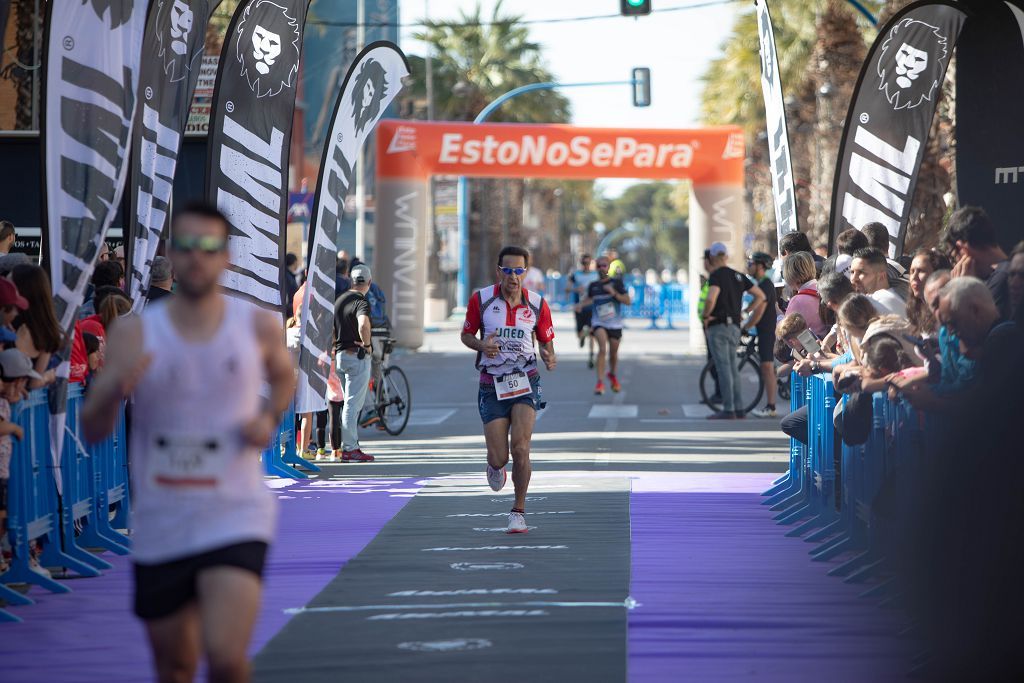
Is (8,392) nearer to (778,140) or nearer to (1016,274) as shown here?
(1016,274)

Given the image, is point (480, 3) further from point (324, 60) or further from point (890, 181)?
point (890, 181)

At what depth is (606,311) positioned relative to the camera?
22688 millimetres

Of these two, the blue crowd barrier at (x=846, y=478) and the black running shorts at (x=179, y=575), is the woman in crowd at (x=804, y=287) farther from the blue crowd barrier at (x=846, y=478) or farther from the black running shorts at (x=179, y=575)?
the black running shorts at (x=179, y=575)

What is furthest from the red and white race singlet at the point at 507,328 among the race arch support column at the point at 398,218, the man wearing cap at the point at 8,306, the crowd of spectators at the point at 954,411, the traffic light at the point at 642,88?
the traffic light at the point at 642,88

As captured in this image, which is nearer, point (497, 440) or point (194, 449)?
point (194, 449)

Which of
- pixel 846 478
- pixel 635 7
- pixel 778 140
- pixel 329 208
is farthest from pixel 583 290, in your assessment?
pixel 846 478

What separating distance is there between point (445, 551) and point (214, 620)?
5246 mm

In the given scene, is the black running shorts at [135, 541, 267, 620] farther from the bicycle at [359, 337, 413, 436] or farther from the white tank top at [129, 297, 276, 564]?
the bicycle at [359, 337, 413, 436]

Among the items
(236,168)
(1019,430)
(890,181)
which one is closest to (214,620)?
(1019,430)

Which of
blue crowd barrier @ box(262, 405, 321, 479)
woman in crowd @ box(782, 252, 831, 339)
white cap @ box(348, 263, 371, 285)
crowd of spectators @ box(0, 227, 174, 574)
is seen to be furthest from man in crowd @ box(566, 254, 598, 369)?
crowd of spectators @ box(0, 227, 174, 574)

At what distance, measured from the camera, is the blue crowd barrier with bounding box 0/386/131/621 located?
8.23 meters

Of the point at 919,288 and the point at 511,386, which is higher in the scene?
the point at 919,288

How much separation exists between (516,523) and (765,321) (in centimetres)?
985

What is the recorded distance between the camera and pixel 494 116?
60.6 metres
